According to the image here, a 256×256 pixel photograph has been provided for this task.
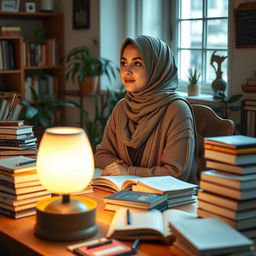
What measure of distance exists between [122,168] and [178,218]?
0.73 meters

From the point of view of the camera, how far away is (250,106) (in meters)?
3.12

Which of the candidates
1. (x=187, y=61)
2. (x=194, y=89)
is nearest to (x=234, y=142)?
(x=194, y=89)

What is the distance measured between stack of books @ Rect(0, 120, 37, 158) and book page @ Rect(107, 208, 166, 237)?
67 cm

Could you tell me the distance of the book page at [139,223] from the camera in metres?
1.53

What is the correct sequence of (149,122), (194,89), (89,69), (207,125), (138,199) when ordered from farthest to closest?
(89,69), (194,89), (207,125), (149,122), (138,199)

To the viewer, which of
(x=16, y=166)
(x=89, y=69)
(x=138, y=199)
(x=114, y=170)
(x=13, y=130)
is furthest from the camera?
(x=89, y=69)

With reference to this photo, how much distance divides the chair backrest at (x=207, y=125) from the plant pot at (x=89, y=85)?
6.13ft

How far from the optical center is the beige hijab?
8.05 ft

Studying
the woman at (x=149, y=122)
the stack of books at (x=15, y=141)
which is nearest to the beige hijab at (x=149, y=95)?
the woman at (x=149, y=122)

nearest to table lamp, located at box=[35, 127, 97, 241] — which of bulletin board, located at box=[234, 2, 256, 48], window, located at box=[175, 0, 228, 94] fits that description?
bulletin board, located at box=[234, 2, 256, 48]

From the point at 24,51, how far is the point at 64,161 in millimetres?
3423

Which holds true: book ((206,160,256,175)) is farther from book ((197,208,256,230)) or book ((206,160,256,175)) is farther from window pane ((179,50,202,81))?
window pane ((179,50,202,81))

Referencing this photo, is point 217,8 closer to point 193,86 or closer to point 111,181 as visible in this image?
point 193,86

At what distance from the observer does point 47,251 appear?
4.89 feet
